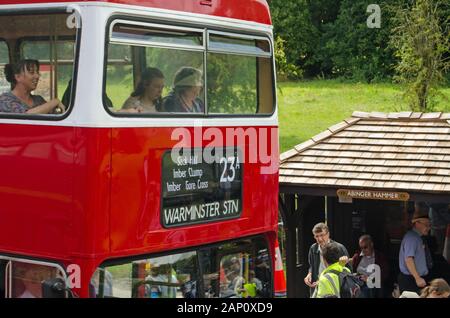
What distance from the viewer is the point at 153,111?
8.49 m

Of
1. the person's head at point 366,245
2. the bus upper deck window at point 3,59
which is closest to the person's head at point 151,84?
the bus upper deck window at point 3,59

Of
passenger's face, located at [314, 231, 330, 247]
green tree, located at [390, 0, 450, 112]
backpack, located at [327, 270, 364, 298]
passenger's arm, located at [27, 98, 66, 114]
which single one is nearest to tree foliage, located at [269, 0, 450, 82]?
green tree, located at [390, 0, 450, 112]

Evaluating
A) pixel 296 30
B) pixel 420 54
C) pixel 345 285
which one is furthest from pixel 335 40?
pixel 345 285

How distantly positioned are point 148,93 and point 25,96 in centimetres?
102

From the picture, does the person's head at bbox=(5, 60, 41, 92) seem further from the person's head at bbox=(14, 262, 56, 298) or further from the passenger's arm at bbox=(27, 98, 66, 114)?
the person's head at bbox=(14, 262, 56, 298)

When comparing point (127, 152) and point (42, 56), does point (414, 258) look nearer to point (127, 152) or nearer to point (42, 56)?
point (127, 152)

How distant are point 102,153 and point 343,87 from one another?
27.3 m

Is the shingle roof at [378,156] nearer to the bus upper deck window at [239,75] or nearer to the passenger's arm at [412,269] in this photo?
the passenger's arm at [412,269]

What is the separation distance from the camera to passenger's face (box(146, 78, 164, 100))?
8602 mm

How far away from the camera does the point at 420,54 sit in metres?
23.1

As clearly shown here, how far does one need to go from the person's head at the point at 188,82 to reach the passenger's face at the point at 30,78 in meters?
1.19

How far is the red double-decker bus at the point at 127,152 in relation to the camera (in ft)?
25.8

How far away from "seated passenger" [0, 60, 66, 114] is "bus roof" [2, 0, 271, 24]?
57cm
